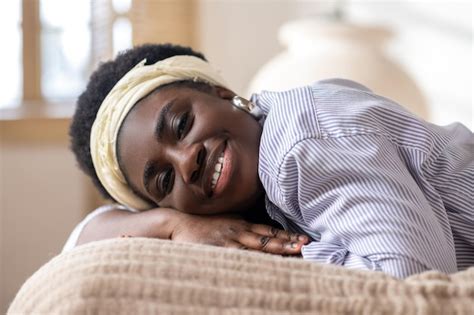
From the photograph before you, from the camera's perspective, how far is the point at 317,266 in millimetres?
589

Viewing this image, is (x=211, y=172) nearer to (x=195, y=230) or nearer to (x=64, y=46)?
(x=195, y=230)

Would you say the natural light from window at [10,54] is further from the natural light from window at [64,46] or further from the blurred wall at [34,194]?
the blurred wall at [34,194]

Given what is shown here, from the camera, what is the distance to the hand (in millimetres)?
869

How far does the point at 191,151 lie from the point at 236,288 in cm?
47

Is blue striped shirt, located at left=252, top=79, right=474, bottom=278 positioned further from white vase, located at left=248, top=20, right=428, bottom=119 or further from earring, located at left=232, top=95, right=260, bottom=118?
white vase, located at left=248, top=20, right=428, bottom=119

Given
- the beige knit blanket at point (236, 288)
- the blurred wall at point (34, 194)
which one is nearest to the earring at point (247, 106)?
the beige knit blanket at point (236, 288)

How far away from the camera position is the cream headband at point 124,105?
1107mm

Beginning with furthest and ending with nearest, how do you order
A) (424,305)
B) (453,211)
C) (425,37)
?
(425,37), (453,211), (424,305)

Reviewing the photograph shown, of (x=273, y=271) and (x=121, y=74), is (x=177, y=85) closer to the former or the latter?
(x=121, y=74)

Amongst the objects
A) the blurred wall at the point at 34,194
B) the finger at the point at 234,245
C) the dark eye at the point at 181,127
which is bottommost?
the blurred wall at the point at 34,194

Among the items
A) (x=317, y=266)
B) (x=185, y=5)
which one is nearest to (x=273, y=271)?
(x=317, y=266)

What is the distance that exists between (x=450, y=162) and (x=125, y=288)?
20.4 inches

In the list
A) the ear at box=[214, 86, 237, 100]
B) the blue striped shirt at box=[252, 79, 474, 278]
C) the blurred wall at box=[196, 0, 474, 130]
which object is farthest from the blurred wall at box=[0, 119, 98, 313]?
the blue striped shirt at box=[252, 79, 474, 278]

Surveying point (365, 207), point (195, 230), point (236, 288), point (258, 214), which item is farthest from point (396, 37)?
point (236, 288)
